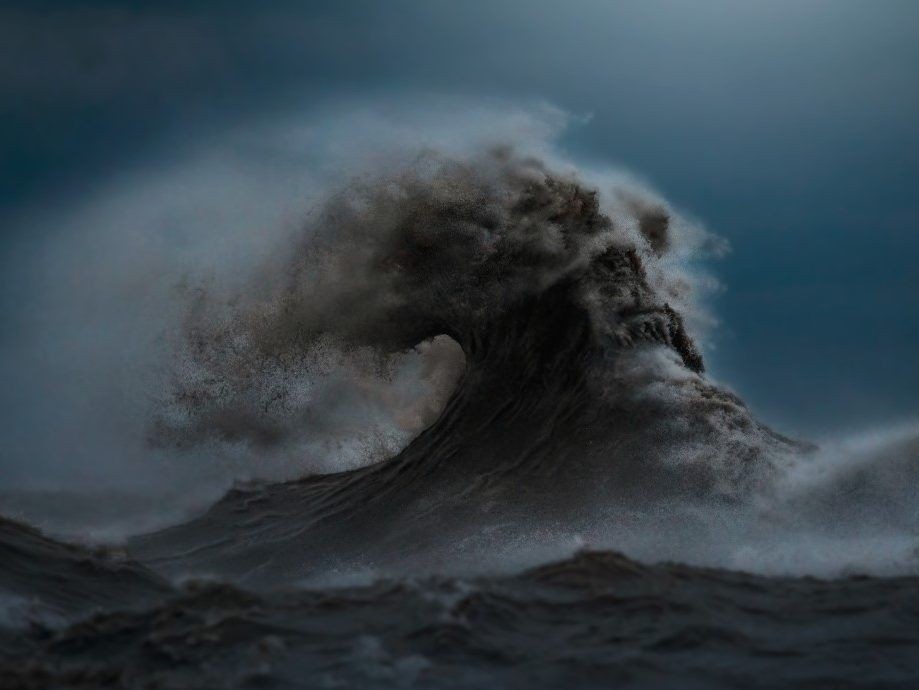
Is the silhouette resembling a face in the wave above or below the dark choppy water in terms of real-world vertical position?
above

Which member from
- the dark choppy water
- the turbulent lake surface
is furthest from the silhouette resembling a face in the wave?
the dark choppy water

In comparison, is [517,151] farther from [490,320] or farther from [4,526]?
[4,526]

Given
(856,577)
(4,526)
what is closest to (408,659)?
(856,577)

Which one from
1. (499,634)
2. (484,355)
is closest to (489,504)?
(484,355)

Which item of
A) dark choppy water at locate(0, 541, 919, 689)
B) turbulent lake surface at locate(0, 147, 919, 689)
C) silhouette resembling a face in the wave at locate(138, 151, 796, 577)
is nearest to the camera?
dark choppy water at locate(0, 541, 919, 689)

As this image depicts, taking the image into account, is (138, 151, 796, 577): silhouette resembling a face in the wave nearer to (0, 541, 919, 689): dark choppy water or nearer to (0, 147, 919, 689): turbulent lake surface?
(0, 147, 919, 689): turbulent lake surface

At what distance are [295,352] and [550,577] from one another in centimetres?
719

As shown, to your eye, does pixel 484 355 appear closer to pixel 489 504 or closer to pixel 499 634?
pixel 489 504

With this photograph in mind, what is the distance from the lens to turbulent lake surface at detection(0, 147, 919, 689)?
4.85 metres

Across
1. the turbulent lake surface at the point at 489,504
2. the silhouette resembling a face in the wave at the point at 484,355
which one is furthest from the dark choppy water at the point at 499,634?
the silhouette resembling a face in the wave at the point at 484,355

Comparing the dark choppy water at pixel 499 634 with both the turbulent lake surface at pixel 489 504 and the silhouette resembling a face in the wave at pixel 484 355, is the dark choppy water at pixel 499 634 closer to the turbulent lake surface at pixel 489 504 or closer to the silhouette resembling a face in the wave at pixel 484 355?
A: the turbulent lake surface at pixel 489 504

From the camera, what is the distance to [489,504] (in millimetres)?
8812

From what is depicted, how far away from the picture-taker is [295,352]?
41.1 feet

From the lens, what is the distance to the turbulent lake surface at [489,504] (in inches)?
191
